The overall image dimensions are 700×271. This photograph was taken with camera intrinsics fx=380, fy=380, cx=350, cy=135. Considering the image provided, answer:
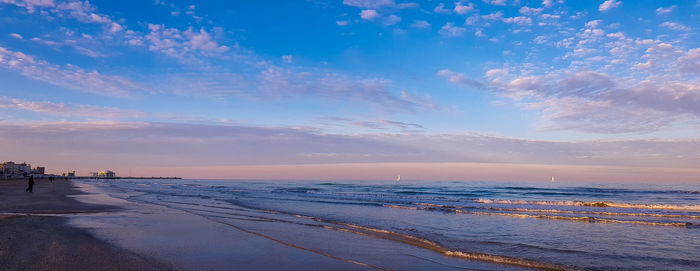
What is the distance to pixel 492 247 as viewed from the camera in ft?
36.6

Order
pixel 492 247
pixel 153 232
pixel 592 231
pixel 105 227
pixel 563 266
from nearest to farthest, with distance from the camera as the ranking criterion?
pixel 563 266
pixel 492 247
pixel 153 232
pixel 105 227
pixel 592 231

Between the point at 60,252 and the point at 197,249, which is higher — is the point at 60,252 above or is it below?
above

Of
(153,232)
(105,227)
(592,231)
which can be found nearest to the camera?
(153,232)

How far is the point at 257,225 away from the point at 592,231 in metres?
13.0

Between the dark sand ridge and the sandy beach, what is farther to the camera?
the sandy beach

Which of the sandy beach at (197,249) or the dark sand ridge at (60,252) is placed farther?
the sandy beach at (197,249)

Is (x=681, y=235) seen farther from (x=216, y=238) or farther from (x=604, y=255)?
(x=216, y=238)

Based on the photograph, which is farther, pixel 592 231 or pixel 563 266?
pixel 592 231

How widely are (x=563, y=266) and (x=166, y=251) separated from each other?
9.25m

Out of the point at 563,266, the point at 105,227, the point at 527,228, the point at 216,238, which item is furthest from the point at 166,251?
the point at 527,228

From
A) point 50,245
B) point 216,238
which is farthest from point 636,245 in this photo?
point 50,245

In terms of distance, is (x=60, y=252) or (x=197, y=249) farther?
(x=197, y=249)

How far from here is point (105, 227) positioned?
511 inches

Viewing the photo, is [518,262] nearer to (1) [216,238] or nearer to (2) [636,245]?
(2) [636,245]
